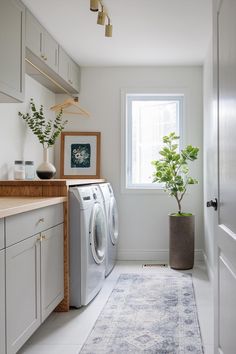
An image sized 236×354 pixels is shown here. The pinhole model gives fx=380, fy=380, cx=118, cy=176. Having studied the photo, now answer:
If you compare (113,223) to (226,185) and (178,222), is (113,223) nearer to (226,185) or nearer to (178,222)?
(178,222)

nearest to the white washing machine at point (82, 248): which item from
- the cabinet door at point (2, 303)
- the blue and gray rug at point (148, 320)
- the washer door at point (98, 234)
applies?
the washer door at point (98, 234)

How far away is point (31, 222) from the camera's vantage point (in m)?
2.13

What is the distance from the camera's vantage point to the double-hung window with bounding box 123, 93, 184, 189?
461 centimetres

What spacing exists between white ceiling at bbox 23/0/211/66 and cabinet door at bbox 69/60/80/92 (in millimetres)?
79

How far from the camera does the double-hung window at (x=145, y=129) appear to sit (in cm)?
461

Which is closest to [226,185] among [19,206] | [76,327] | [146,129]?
[19,206]

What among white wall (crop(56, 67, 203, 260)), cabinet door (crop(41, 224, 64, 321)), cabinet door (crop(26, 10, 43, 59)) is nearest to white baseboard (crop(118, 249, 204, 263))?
white wall (crop(56, 67, 203, 260))

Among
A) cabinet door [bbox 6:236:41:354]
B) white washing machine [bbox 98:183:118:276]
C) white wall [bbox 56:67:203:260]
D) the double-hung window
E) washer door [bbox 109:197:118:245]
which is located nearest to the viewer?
cabinet door [bbox 6:236:41:354]

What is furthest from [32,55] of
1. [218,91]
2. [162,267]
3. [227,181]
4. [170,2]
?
[162,267]

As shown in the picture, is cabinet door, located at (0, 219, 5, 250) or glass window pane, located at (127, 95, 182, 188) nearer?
cabinet door, located at (0, 219, 5, 250)

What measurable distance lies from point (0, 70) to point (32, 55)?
2.44 feet

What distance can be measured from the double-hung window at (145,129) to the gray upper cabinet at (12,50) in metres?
2.08

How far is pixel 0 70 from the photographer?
2.37 m

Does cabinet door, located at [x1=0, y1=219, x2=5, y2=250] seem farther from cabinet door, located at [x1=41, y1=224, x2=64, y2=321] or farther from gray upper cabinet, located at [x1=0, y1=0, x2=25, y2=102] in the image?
gray upper cabinet, located at [x1=0, y1=0, x2=25, y2=102]
